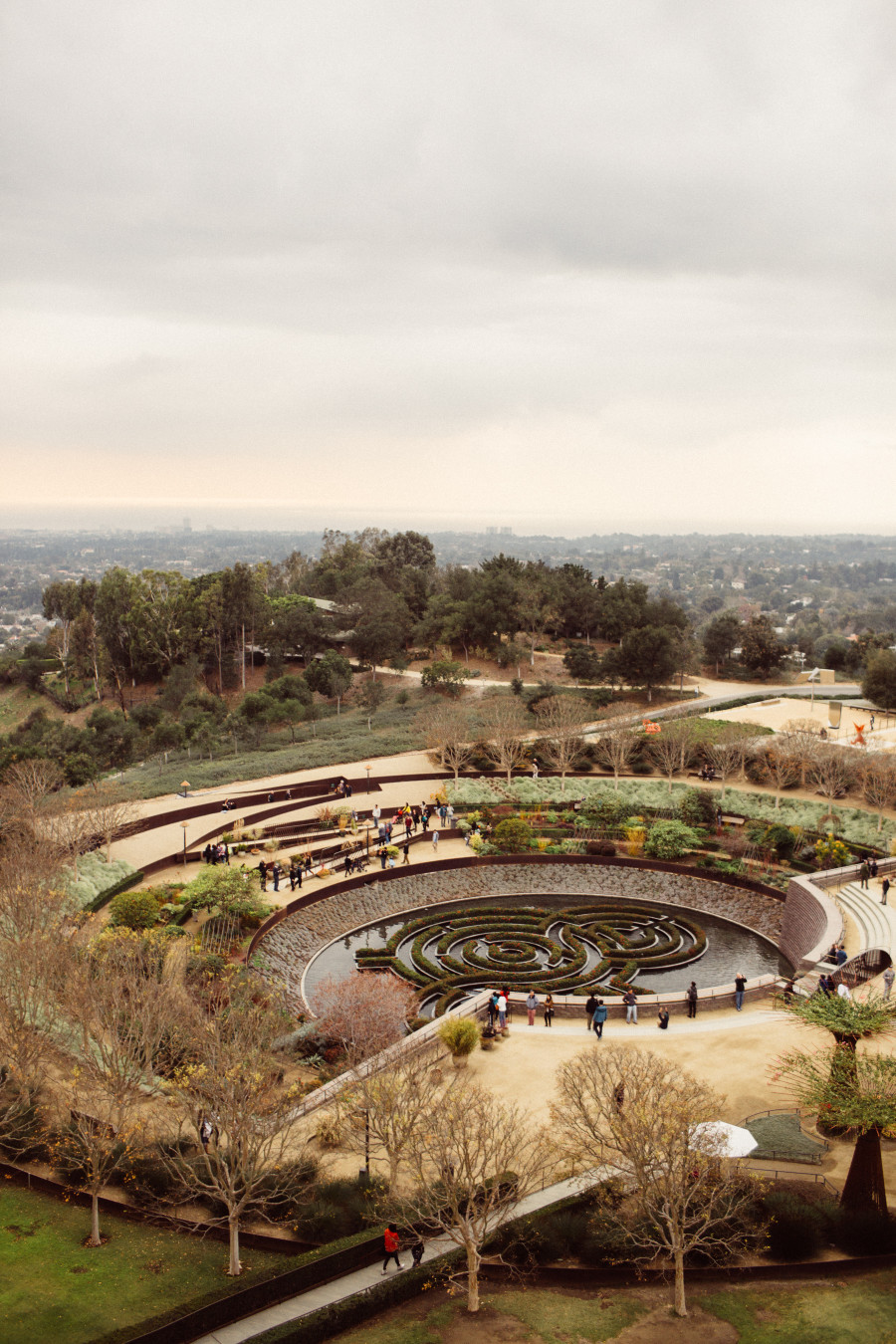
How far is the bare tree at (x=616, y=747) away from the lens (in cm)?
4538

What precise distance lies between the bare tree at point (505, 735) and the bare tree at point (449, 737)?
118 centimetres

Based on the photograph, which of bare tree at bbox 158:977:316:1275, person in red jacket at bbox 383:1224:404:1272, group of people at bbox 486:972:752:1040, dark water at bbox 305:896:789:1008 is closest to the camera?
bare tree at bbox 158:977:316:1275

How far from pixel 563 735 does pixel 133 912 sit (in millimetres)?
24431

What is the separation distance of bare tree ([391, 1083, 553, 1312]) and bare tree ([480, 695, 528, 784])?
28231mm

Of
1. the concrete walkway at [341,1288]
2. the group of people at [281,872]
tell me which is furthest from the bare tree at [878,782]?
the concrete walkway at [341,1288]

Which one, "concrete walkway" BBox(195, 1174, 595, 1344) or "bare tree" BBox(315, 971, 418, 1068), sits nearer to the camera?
→ "concrete walkway" BBox(195, 1174, 595, 1344)

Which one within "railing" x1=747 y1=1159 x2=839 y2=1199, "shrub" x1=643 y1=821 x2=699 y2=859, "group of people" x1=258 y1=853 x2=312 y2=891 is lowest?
"railing" x1=747 y1=1159 x2=839 y2=1199

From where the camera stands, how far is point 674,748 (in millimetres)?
45000

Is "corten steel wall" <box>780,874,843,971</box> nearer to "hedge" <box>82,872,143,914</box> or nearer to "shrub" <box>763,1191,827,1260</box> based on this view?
"shrub" <box>763,1191,827,1260</box>

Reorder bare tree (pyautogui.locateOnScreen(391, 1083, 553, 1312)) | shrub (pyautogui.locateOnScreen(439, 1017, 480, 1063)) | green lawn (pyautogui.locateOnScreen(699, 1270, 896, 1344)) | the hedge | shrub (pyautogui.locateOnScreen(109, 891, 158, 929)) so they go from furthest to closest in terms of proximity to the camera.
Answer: the hedge < shrub (pyautogui.locateOnScreen(109, 891, 158, 929)) < shrub (pyautogui.locateOnScreen(439, 1017, 480, 1063)) < bare tree (pyautogui.locateOnScreen(391, 1083, 553, 1312)) < green lawn (pyautogui.locateOnScreen(699, 1270, 896, 1344))

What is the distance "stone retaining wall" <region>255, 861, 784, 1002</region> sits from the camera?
103 ft

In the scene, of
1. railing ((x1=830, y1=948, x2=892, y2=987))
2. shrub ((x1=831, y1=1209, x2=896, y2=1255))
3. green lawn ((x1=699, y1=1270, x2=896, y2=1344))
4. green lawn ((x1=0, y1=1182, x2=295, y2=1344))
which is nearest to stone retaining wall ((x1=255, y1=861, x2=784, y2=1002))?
railing ((x1=830, y1=948, x2=892, y2=987))

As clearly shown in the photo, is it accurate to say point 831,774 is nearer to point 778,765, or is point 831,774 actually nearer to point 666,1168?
point 778,765

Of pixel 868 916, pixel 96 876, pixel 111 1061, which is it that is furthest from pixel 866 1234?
pixel 96 876
